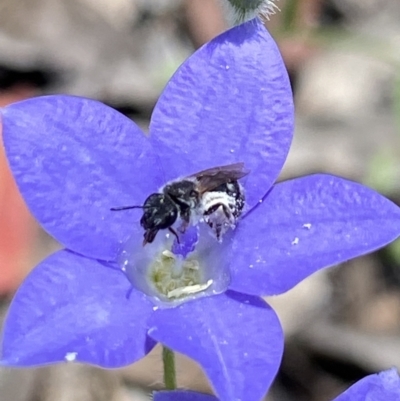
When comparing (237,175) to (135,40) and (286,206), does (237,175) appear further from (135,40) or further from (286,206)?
(135,40)

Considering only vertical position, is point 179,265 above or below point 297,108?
above

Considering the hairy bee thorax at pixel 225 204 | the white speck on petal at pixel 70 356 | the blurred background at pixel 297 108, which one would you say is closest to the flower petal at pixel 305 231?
the hairy bee thorax at pixel 225 204

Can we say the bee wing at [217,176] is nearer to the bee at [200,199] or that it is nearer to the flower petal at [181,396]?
the bee at [200,199]

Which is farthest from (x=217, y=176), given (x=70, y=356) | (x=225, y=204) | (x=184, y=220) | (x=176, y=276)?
(x=70, y=356)

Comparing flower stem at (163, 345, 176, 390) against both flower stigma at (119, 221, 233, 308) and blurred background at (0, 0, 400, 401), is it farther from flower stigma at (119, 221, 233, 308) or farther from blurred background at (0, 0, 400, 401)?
blurred background at (0, 0, 400, 401)

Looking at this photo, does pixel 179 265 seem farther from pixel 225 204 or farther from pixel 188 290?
pixel 225 204

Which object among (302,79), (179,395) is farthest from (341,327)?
(179,395)
